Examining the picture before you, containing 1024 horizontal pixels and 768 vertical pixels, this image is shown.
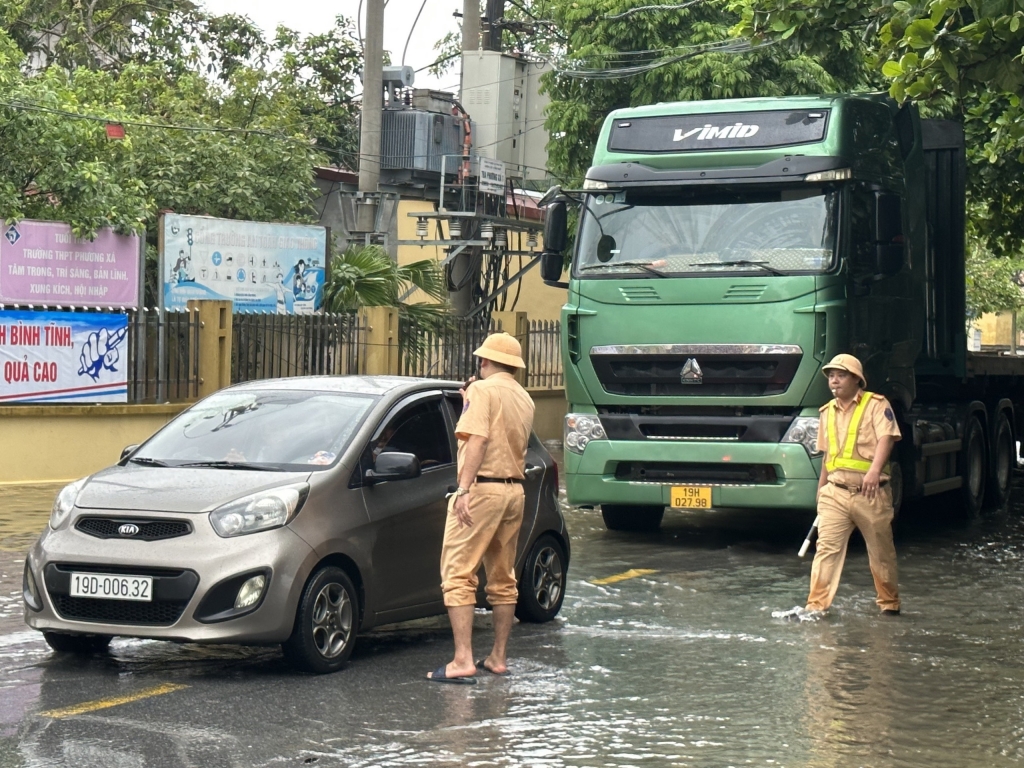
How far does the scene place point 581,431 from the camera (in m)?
13.3

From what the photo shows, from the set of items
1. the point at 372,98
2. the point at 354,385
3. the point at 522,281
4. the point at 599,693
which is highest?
the point at 372,98

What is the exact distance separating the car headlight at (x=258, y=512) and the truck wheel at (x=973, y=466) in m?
9.74

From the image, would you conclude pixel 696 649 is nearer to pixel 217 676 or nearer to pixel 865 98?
pixel 217 676

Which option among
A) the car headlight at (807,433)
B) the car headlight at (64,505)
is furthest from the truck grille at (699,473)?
the car headlight at (64,505)

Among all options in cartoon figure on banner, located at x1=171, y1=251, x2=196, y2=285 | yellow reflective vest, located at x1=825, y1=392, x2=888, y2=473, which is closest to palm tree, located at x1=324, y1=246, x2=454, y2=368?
cartoon figure on banner, located at x1=171, y1=251, x2=196, y2=285

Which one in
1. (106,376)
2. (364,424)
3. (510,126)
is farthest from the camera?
(510,126)

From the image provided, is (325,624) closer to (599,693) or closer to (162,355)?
(599,693)

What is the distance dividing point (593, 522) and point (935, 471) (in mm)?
3229

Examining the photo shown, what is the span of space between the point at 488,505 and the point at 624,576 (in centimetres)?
411

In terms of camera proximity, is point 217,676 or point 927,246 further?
point 927,246

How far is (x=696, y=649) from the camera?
8.80 m

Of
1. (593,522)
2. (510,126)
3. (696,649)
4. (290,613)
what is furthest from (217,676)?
(510,126)

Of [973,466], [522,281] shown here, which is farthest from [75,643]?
[522,281]

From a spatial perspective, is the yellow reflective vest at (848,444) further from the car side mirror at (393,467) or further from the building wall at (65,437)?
the building wall at (65,437)
